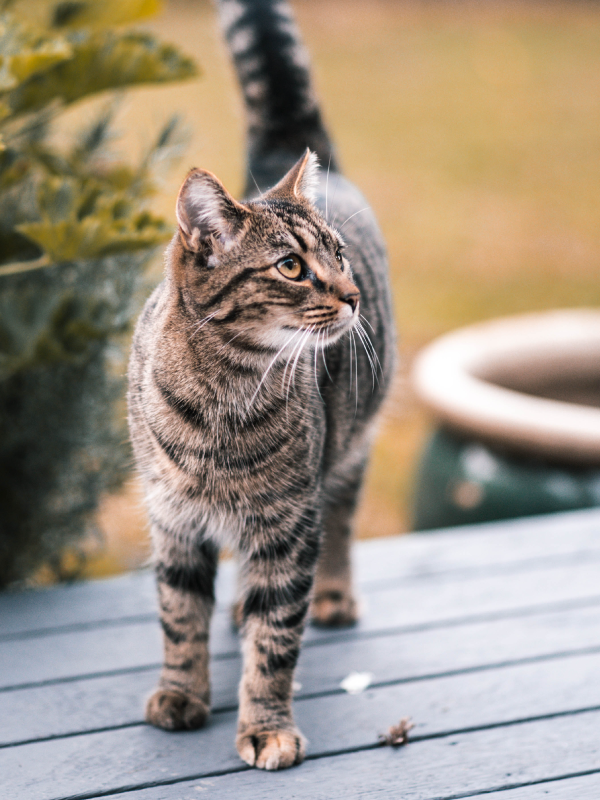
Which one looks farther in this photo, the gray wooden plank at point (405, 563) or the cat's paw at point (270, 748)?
the gray wooden plank at point (405, 563)

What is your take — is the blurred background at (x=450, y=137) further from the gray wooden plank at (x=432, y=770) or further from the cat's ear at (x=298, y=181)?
the cat's ear at (x=298, y=181)

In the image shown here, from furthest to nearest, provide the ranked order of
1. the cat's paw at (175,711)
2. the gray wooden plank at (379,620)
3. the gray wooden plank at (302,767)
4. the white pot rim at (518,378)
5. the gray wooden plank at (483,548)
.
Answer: the white pot rim at (518,378), the gray wooden plank at (483,548), the gray wooden plank at (379,620), the cat's paw at (175,711), the gray wooden plank at (302,767)

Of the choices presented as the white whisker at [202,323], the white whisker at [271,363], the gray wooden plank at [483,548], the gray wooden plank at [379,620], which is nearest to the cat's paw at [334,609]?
the gray wooden plank at [379,620]

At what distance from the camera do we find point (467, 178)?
6488mm

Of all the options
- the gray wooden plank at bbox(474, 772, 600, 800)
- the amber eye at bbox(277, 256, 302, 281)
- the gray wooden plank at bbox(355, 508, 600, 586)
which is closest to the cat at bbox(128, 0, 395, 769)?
the amber eye at bbox(277, 256, 302, 281)

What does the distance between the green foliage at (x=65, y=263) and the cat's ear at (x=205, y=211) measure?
43cm

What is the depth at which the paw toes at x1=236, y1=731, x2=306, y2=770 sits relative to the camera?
1316 millimetres

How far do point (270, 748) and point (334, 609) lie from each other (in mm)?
475

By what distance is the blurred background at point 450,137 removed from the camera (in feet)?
17.3

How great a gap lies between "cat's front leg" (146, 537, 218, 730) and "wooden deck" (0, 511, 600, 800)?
33mm

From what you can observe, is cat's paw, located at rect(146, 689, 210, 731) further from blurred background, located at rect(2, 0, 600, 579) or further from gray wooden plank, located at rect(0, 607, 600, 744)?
blurred background, located at rect(2, 0, 600, 579)

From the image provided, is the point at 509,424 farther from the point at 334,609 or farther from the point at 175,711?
the point at 175,711

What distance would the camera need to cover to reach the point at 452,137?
22.7ft

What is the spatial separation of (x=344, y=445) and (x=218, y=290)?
19.6 inches
